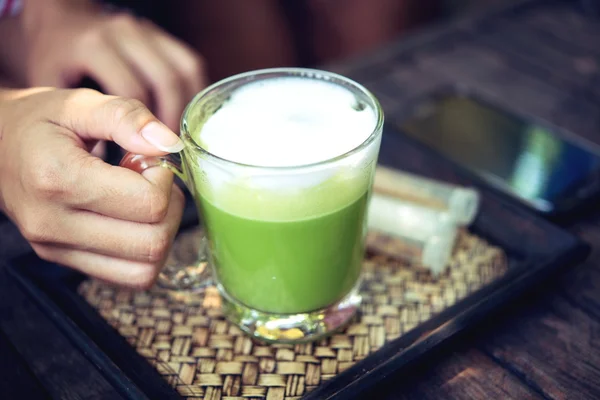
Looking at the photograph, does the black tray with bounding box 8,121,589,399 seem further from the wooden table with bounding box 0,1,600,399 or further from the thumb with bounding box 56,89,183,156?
the thumb with bounding box 56,89,183,156

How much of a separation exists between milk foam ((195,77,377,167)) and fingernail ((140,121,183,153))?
0.15 ft

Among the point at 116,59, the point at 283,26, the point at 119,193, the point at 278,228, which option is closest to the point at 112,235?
the point at 119,193

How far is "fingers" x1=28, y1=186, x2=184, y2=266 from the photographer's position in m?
0.73

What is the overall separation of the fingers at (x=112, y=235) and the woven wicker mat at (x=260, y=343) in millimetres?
138

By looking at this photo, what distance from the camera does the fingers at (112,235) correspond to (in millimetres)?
727

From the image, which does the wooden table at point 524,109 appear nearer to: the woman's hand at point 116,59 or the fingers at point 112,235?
the fingers at point 112,235

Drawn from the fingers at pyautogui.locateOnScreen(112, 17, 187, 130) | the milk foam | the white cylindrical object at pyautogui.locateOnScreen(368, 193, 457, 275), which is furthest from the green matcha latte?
the fingers at pyautogui.locateOnScreen(112, 17, 187, 130)

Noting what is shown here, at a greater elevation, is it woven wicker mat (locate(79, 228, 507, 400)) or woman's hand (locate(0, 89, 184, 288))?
woman's hand (locate(0, 89, 184, 288))

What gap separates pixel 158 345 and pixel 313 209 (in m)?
0.30

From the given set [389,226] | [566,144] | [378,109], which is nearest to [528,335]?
[389,226]

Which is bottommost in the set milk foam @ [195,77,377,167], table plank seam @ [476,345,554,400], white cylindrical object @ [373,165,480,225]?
table plank seam @ [476,345,554,400]

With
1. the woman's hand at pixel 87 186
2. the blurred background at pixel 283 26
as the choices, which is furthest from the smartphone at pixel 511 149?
the blurred background at pixel 283 26

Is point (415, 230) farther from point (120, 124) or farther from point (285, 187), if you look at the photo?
point (120, 124)

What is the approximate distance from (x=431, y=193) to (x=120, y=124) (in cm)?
56
